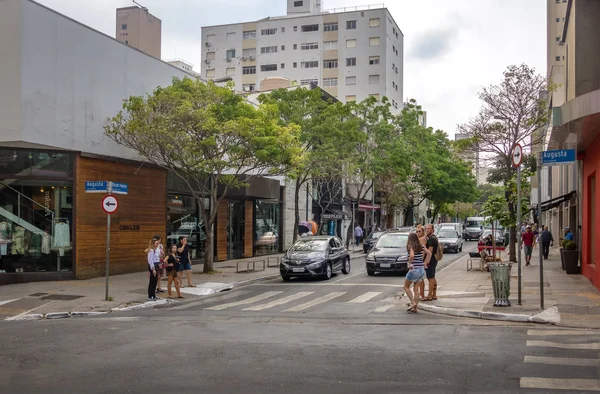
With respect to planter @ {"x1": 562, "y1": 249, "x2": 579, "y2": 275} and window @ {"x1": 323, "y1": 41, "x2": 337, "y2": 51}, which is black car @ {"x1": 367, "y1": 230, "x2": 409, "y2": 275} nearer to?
planter @ {"x1": 562, "y1": 249, "x2": 579, "y2": 275}

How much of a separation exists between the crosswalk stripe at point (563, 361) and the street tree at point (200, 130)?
13.4m

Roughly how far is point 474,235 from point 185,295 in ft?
153

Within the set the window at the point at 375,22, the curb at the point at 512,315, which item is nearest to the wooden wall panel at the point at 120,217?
the curb at the point at 512,315

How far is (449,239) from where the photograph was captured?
3553 cm

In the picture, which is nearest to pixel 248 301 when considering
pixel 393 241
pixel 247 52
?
pixel 393 241

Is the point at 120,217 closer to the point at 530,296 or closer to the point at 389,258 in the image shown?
the point at 389,258

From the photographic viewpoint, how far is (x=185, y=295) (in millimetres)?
16781

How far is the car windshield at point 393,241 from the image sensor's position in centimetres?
2233

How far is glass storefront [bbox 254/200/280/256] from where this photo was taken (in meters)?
33.1

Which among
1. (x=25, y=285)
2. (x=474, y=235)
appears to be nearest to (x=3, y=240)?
(x=25, y=285)

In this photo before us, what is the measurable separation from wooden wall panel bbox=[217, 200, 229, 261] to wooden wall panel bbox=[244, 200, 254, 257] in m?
2.24

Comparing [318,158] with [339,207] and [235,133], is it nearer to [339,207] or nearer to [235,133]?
[235,133]

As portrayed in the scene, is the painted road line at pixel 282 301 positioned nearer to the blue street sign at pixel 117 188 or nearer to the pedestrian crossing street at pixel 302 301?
the pedestrian crossing street at pixel 302 301

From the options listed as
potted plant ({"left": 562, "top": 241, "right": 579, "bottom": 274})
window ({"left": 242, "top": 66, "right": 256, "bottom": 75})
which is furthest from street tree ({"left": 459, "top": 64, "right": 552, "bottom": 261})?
window ({"left": 242, "top": 66, "right": 256, "bottom": 75})
